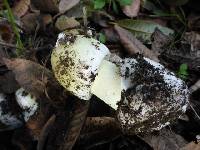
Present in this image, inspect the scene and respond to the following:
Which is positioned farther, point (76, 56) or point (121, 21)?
point (121, 21)

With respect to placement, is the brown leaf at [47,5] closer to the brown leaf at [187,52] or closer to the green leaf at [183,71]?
the brown leaf at [187,52]

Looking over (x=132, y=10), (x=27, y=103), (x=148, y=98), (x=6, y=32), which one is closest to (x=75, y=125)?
(x=27, y=103)

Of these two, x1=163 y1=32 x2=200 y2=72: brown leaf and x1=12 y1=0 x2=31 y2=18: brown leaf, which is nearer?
x1=163 y1=32 x2=200 y2=72: brown leaf

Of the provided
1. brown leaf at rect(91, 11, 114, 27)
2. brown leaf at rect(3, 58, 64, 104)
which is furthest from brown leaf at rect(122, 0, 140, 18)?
brown leaf at rect(3, 58, 64, 104)

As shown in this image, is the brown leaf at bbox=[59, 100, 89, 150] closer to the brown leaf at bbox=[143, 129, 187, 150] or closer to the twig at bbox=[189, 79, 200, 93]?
the brown leaf at bbox=[143, 129, 187, 150]

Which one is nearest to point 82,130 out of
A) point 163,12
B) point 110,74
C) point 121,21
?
point 110,74

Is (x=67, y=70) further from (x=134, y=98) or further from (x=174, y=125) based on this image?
(x=174, y=125)
